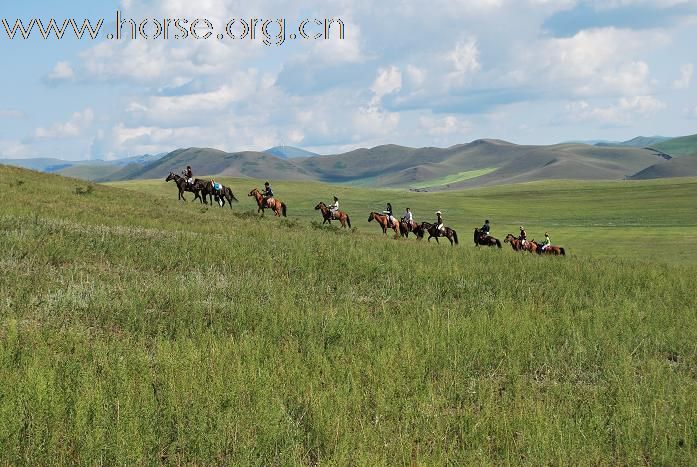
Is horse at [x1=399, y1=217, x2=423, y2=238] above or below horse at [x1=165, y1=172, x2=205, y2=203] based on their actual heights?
below

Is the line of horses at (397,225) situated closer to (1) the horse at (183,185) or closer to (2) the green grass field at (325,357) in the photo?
(1) the horse at (183,185)

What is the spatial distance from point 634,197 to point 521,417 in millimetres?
126893

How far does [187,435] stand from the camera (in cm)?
492

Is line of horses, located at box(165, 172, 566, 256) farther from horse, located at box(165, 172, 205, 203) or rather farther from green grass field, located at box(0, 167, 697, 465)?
green grass field, located at box(0, 167, 697, 465)

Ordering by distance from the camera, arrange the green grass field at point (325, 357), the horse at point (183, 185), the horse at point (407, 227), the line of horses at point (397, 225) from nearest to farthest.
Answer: the green grass field at point (325, 357) → the line of horses at point (397, 225) → the horse at point (407, 227) → the horse at point (183, 185)

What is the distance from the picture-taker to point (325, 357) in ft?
22.6

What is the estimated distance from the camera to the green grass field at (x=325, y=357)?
16.1 feet

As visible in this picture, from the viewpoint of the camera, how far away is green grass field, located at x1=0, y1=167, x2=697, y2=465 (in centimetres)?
490

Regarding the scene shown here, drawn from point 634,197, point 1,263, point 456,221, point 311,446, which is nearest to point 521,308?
point 311,446

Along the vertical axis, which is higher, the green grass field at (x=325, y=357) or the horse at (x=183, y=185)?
the horse at (x=183, y=185)

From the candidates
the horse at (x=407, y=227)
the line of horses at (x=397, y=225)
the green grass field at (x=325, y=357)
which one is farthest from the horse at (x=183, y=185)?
the green grass field at (x=325, y=357)

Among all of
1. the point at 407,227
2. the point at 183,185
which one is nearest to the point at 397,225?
the point at 407,227

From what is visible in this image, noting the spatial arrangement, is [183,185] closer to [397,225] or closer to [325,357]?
[397,225]

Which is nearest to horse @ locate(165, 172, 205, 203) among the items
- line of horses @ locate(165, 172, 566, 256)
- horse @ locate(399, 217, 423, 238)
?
line of horses @ locate(165, 172, 566, 256)
